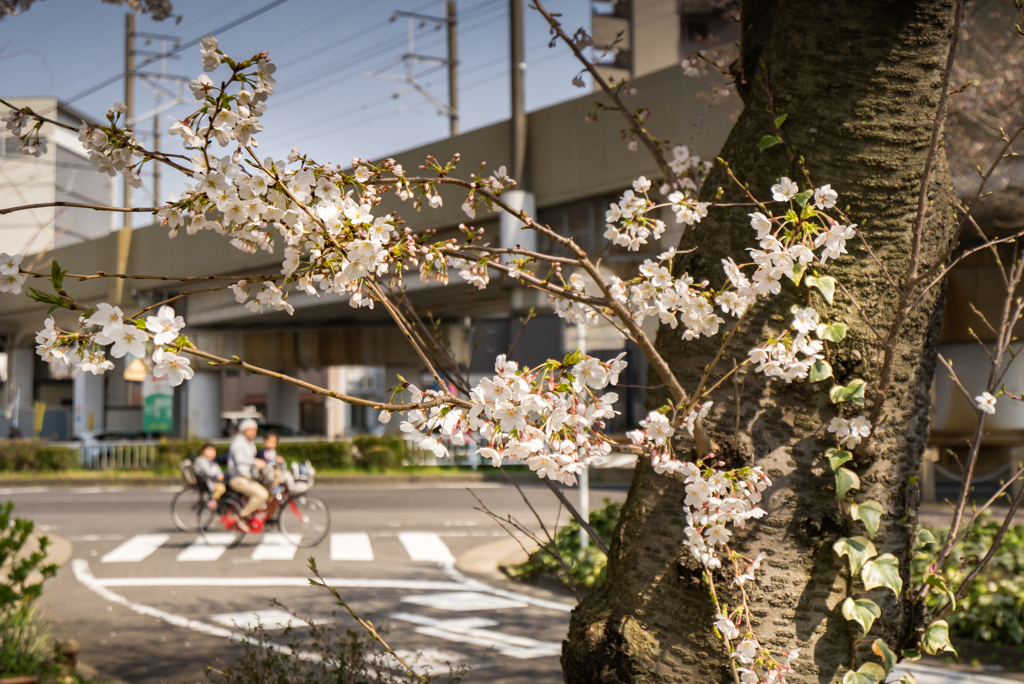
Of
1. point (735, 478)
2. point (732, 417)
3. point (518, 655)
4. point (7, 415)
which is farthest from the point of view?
point (7, 415)

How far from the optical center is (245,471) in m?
11.0

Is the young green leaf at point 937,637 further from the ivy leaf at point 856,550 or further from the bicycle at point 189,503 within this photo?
the bicycle at point 189,503

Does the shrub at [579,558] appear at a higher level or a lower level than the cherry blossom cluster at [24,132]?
lower

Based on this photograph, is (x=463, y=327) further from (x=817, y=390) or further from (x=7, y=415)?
(x=817, y=390)

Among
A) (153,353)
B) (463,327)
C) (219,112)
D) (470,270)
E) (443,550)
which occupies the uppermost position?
(463,327)

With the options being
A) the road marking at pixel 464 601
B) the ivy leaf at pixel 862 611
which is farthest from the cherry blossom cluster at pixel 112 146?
the road marking at pixel 464 601

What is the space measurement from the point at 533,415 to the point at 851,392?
811 mm

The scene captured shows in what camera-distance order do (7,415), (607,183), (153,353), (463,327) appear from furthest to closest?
1. (7,415)
2. (463,327)
3. (607,183)
4. (153,353)

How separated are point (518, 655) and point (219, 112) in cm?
514

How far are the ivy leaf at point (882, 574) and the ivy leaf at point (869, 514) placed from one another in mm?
63

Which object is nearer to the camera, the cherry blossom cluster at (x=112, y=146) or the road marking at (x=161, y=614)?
the cherry blossom cluster at (x=112, y=146)

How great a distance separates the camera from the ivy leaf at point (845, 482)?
1.97 meters

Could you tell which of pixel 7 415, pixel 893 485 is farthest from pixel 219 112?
pixel 7 415

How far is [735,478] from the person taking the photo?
1972 millimetres
